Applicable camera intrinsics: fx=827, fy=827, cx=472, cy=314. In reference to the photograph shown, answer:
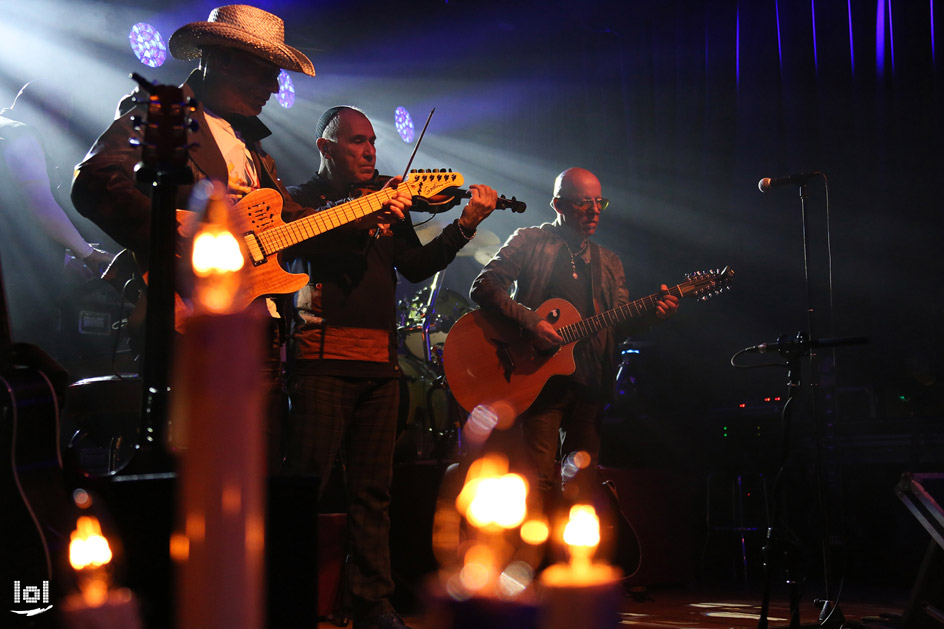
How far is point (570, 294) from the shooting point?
4379 mm

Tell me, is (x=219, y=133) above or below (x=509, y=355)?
above

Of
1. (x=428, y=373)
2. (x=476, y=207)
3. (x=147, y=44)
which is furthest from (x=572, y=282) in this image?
(x=147, y=44)

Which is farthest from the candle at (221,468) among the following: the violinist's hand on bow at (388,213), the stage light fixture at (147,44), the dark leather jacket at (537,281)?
the stage light fixture at (147,44)

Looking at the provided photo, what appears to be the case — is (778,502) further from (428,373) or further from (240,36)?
(428,373)

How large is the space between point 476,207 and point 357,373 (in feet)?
2.86

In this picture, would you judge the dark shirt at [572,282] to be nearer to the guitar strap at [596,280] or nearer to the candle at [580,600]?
the guitar strap at [596,280]

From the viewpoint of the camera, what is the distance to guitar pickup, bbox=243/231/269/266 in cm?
280

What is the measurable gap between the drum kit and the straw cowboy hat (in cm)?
227

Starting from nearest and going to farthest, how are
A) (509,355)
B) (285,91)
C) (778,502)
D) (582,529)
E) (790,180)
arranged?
(582,529)
(778,502)
(790,180)
(509,355)
(285,91)

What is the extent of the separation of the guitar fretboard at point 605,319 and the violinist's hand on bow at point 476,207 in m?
1.03

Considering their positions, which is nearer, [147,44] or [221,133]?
[221,133]

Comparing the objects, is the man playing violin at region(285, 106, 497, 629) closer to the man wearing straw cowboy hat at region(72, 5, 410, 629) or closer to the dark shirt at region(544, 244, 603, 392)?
the man wearing straw cowboy hat at region(72, 5, 410, 629)

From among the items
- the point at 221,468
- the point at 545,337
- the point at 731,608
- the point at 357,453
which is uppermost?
the point at 545,337

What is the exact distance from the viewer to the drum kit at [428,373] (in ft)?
17.7
